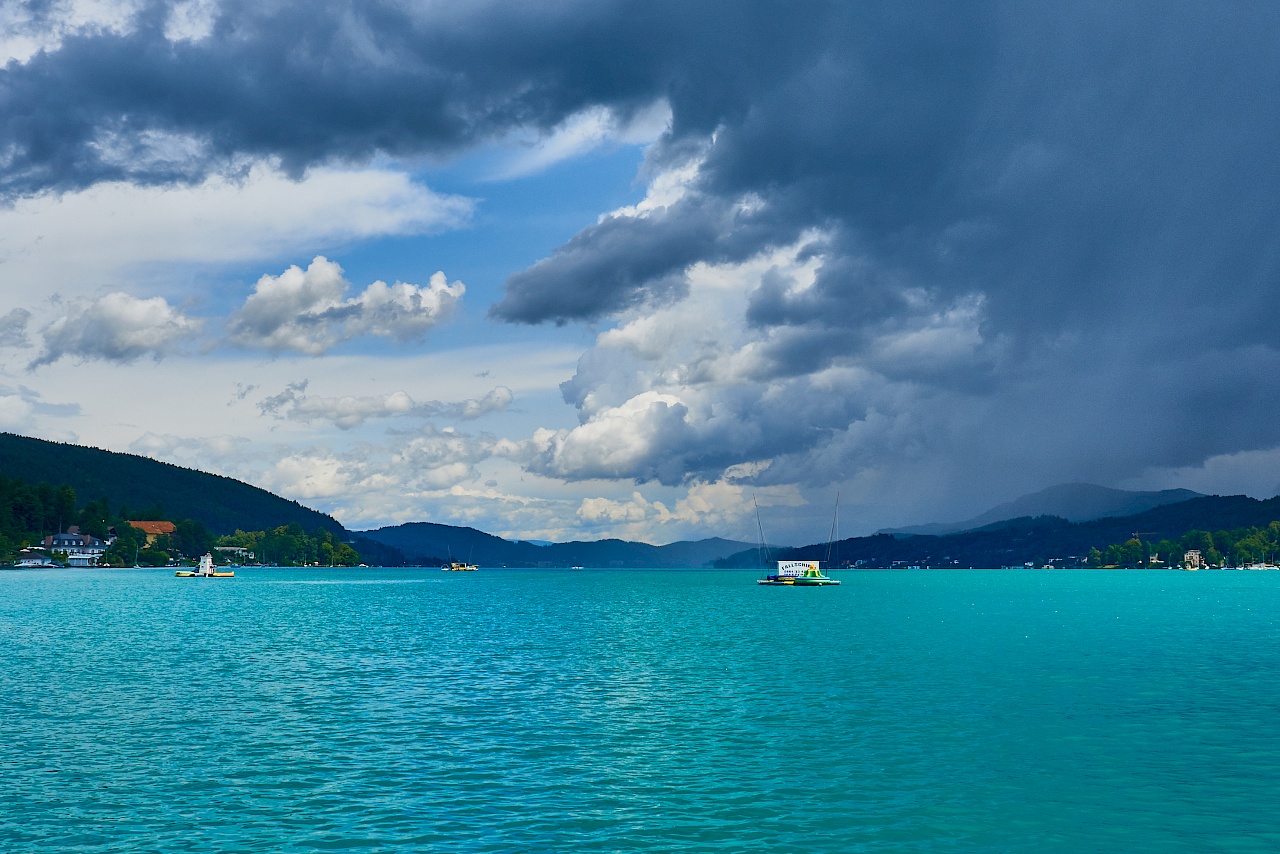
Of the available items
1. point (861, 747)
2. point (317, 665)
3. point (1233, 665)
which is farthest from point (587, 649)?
point (1233, 665)

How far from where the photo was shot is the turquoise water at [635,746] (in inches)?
1235

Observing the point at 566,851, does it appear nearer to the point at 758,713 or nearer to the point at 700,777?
the point at 700,777

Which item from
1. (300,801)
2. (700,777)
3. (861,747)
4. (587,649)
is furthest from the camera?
(587,649)

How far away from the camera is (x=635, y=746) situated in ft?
147

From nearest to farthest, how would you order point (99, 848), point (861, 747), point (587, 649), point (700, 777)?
point (99, 848) < point (700, 777) < point (861, 747) < point (587, 649)

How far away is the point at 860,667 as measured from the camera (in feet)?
258

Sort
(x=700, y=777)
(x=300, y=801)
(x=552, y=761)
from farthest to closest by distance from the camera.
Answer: (x=552, y=761), (x=700, y=777), (x=300, y=801)

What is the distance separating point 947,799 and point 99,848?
1135 inches

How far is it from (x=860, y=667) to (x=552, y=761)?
4385cm

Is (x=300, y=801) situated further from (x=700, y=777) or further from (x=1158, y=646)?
(x=1158, y=646)

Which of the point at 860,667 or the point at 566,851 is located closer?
the point at 566,851

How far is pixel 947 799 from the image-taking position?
35594 millimetres

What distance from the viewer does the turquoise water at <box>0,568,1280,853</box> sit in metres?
31.4

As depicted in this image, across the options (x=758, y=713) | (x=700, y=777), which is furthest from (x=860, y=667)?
(x=700, y=777)
